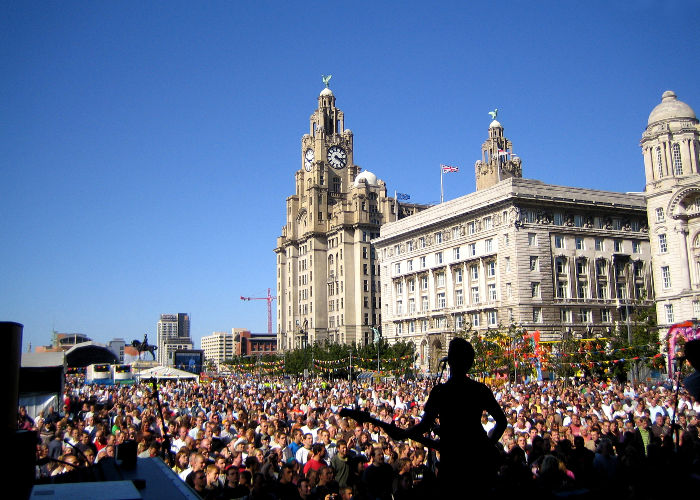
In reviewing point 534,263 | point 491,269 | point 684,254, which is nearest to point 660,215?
point 684,254

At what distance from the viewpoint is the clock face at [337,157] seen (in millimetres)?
118312

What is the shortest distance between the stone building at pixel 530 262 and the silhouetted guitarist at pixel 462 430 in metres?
58.4

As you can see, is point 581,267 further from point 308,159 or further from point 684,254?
point 308,159

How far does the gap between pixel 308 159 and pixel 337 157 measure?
569cm

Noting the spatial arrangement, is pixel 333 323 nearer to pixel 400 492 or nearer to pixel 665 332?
pixel 665 332

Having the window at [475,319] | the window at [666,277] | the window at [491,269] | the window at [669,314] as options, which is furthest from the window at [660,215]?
the window at [475,319]

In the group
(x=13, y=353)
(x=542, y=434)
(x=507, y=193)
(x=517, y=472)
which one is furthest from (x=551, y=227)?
(x=13, y=353)

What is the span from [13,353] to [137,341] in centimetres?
2898

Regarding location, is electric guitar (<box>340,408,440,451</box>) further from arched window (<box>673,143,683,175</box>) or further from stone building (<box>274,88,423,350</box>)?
stone building (<box>274,88,423,350</box>)

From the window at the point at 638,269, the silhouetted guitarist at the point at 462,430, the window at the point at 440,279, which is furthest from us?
the window at the point at 440,279

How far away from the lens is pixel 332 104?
12306 cm

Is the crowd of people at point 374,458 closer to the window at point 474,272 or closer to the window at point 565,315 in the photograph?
the window at point 565,315

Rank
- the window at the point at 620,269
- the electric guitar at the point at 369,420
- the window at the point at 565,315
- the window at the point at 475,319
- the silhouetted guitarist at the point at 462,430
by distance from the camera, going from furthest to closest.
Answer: the window at the point at 620,269 < the window at the point at 475,319 < the window at the point at 565,315 < the silhouetted guitarist at the point at 462,430 < the electric guitar at the point at 369,420

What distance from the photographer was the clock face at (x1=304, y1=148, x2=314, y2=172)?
391 feet
